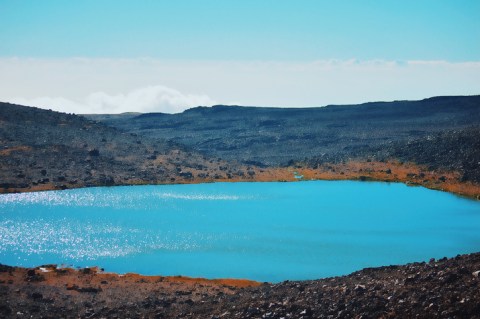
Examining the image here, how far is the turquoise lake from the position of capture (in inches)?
1927

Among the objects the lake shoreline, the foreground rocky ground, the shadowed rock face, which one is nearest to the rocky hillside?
the lake shoreline

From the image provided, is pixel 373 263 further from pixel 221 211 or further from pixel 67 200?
pixel 67 200

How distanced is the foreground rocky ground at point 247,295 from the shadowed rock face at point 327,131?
330 ft

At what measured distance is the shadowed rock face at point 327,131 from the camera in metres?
154

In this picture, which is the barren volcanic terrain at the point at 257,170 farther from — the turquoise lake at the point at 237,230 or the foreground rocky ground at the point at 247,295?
the turquoise lake at the point at 237,230

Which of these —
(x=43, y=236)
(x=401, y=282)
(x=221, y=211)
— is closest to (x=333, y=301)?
(x=401, y=282)

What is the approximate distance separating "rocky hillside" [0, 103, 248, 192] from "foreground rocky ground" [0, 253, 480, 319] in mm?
61510

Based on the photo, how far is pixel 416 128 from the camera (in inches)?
6585

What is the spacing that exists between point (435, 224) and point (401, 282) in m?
43.1

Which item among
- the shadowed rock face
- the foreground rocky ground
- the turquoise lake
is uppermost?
the shadowed rock face

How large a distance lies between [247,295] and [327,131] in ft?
477

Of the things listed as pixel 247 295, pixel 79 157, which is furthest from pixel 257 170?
pixel 247 295

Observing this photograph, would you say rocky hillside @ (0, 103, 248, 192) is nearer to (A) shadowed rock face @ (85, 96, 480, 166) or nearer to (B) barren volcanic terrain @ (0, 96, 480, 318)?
(B) barren volcanic terrain @ (0, 96, 480, 318)

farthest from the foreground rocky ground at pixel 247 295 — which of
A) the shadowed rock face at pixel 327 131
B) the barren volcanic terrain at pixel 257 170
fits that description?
the shadowed rock face at pixel 327 131
